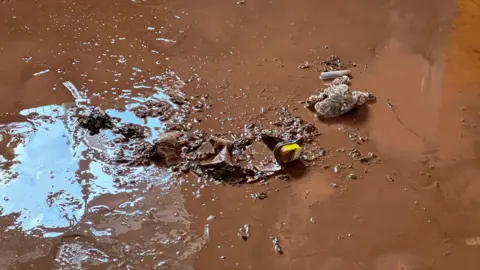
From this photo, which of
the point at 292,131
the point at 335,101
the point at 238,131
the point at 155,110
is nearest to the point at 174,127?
the point at 155,110

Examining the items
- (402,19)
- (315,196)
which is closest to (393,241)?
(315,196)

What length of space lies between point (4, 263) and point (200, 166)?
758 millimetres

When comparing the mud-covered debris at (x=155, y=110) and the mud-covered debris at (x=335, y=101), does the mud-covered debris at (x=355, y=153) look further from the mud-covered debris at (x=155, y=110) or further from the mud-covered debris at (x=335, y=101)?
the mud-covered debris at (x=155, y=110)

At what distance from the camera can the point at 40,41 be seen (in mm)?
2766

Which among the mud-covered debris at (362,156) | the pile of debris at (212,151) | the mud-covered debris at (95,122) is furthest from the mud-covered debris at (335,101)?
the mud-covered debris at (95,122)

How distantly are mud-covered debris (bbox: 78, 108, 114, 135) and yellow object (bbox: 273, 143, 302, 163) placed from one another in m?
0.69

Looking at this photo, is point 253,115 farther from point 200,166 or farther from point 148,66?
point 148,66

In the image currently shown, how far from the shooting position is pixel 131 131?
226cm

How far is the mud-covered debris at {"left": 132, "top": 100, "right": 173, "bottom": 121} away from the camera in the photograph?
2355 millimetres

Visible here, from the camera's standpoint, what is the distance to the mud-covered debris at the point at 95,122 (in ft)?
7.43

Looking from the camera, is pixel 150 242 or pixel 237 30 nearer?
pixel 150 242

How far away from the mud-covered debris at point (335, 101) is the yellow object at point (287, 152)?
0.29m

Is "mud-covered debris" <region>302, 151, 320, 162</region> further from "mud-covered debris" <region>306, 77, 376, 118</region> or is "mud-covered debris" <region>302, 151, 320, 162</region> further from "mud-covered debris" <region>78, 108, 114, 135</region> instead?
"mud-covered debris" <region>78, 108, 114, 135</region>

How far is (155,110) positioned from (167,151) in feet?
0.92
